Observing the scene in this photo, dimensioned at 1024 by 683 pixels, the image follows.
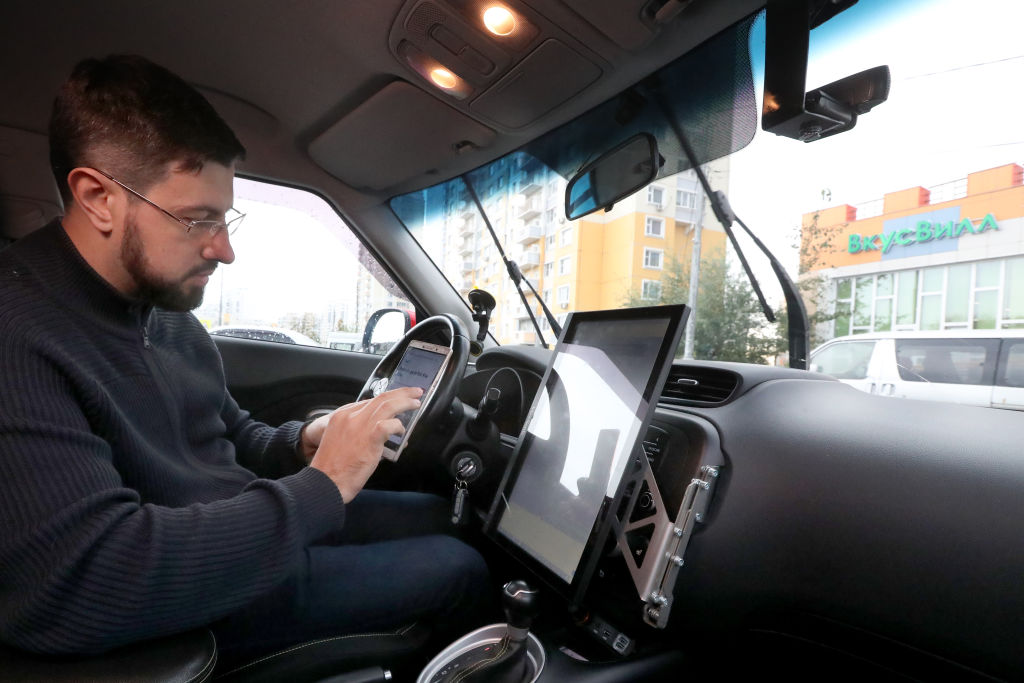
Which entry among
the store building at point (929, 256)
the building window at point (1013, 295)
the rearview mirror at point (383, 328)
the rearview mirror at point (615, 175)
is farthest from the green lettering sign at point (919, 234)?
the rearview mirror at point (383, 328)

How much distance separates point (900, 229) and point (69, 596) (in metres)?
1.79

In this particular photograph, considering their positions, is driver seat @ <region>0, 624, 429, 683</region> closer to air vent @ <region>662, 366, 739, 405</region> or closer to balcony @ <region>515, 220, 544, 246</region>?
air vent @ <region>662, 366, 739, 405</region>

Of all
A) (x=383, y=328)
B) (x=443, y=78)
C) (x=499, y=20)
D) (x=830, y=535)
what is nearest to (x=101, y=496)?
(x=830, y=535)

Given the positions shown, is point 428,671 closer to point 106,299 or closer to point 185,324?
point 106,299

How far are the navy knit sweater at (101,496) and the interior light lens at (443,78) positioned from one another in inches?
47.0

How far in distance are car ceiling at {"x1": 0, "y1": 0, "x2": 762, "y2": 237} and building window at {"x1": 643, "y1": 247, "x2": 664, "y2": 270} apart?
21.3 inches

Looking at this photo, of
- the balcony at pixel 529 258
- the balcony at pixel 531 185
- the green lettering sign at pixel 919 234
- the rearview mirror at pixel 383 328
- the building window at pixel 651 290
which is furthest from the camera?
the rearview mirror at pixel 383 328

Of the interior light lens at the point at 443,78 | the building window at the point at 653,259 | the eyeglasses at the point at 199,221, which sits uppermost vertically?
the interior light lens at the point at 443,78

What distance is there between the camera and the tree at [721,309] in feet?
5.74

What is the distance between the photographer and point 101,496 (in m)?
0.83

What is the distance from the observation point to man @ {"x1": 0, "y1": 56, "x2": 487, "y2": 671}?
79 centimetres

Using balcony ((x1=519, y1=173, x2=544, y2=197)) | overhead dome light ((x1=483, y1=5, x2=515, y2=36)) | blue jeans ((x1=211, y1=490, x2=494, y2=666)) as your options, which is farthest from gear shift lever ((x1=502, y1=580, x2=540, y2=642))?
balcony ((x1=519, y1=173, x2=544, y2=197))

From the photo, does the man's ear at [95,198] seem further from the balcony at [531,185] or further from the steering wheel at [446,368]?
the balcony at [531,185]

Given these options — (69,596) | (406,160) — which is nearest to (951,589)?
(69,596)
